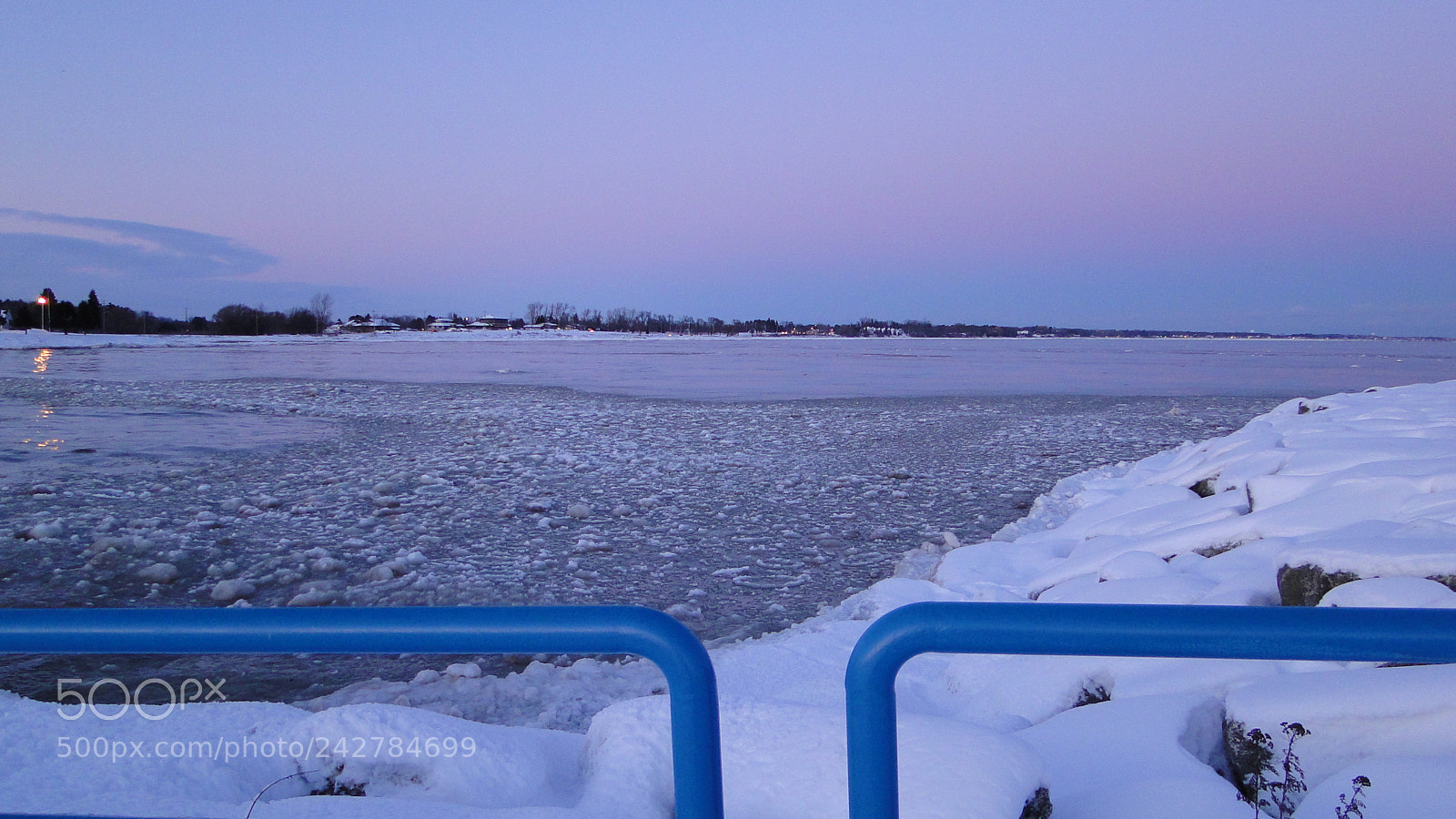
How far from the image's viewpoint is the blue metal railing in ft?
3.38

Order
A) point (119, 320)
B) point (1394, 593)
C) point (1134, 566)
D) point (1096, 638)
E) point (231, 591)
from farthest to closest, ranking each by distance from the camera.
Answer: point (119, 320) < point (231, 591) < point (1134, 566) < point (1394, 593) < point (1096, 638)

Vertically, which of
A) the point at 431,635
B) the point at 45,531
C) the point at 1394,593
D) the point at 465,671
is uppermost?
the point at 431,635

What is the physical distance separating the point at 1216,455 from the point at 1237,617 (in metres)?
6.40

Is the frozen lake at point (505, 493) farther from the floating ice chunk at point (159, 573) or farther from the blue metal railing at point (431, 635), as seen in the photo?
the blue metal railing at point (431, 635)

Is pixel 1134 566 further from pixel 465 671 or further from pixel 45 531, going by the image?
pixel 45 531

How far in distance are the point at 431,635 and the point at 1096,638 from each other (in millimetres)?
814

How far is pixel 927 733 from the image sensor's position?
6.53ft

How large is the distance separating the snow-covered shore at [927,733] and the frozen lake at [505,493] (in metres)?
0.95

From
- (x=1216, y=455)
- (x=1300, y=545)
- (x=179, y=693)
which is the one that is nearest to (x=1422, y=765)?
(x=1300, y=545)

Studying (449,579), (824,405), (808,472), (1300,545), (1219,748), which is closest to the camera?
(1219,748)

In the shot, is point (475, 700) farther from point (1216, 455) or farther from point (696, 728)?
point (1216, 455)

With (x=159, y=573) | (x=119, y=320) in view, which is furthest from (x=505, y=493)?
(x=119, y=320)

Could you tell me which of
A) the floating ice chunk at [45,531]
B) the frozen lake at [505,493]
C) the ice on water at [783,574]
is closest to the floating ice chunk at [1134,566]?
the ice on water at [783,574]

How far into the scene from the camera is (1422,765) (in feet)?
5.66
